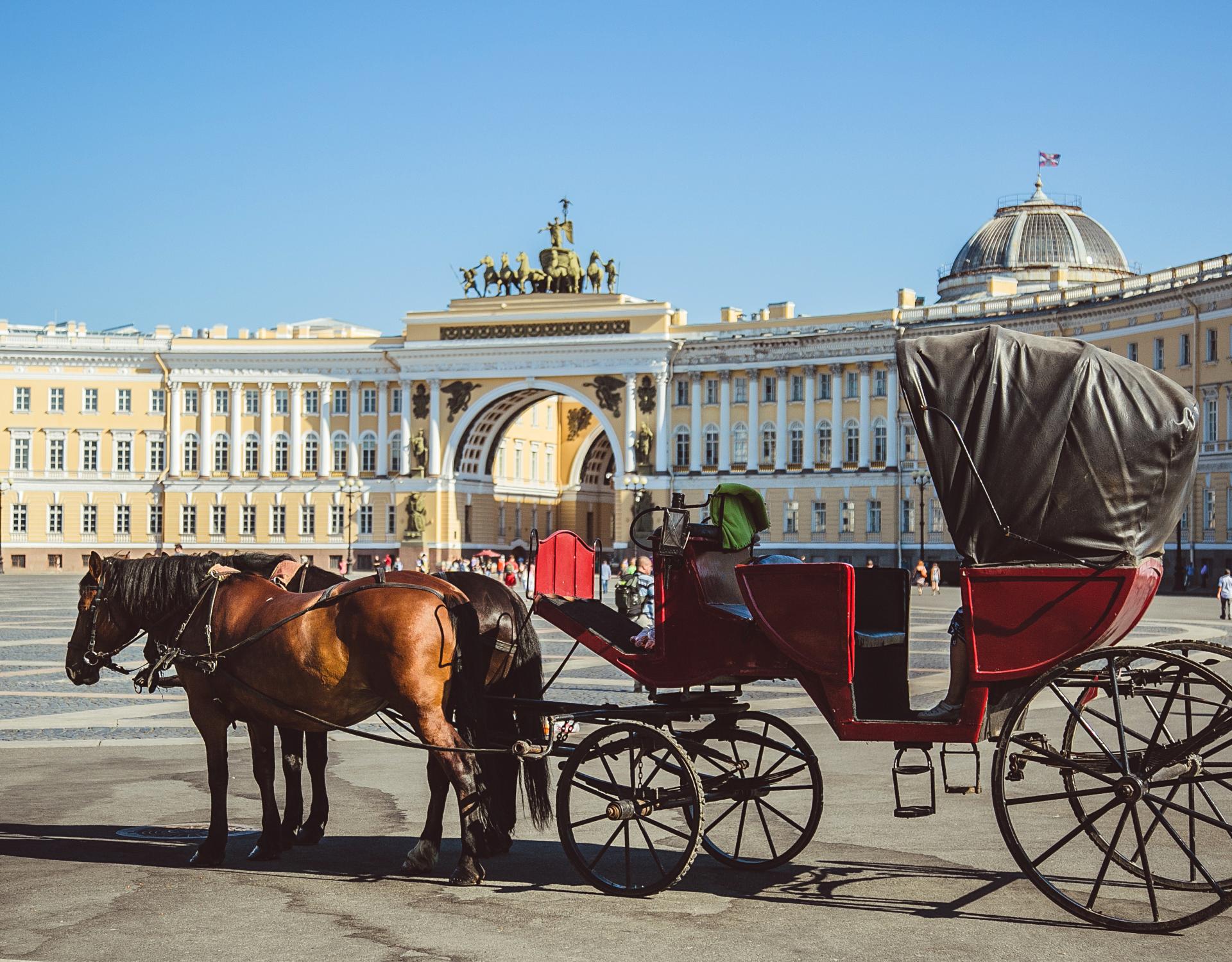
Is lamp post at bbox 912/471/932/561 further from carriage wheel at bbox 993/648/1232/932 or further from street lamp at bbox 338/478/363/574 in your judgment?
carriage wheel at bbox 993/648/1232/932

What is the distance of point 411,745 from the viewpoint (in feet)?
26.5

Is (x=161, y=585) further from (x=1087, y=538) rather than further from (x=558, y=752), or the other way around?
(x=1087, y=538)

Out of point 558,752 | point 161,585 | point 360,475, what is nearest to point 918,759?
point 558,752

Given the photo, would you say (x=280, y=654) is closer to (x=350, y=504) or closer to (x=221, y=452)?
(x=350, y=504)

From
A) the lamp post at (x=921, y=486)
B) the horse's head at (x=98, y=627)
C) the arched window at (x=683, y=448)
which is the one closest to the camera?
the horse's head at (x=98, y=627)

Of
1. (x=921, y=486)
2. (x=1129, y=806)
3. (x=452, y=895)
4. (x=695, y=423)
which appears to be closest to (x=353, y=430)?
(x=695, y=423)

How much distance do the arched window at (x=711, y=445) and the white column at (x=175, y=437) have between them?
26.7 metres

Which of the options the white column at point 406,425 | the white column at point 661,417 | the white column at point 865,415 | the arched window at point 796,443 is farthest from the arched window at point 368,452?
the white column at point 865,415

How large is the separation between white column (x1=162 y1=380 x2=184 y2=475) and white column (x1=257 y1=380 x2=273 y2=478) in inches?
161

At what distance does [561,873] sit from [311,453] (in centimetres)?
7385

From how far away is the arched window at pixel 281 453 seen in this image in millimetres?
80625

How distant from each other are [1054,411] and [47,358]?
7858 centimetres

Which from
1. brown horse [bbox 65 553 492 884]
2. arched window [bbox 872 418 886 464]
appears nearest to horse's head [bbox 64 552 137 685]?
brown horse [bbox 65 553 492 884]

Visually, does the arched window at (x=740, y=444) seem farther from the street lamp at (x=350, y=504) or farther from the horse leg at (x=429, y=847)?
the horse leg at (x=429, y=847)
